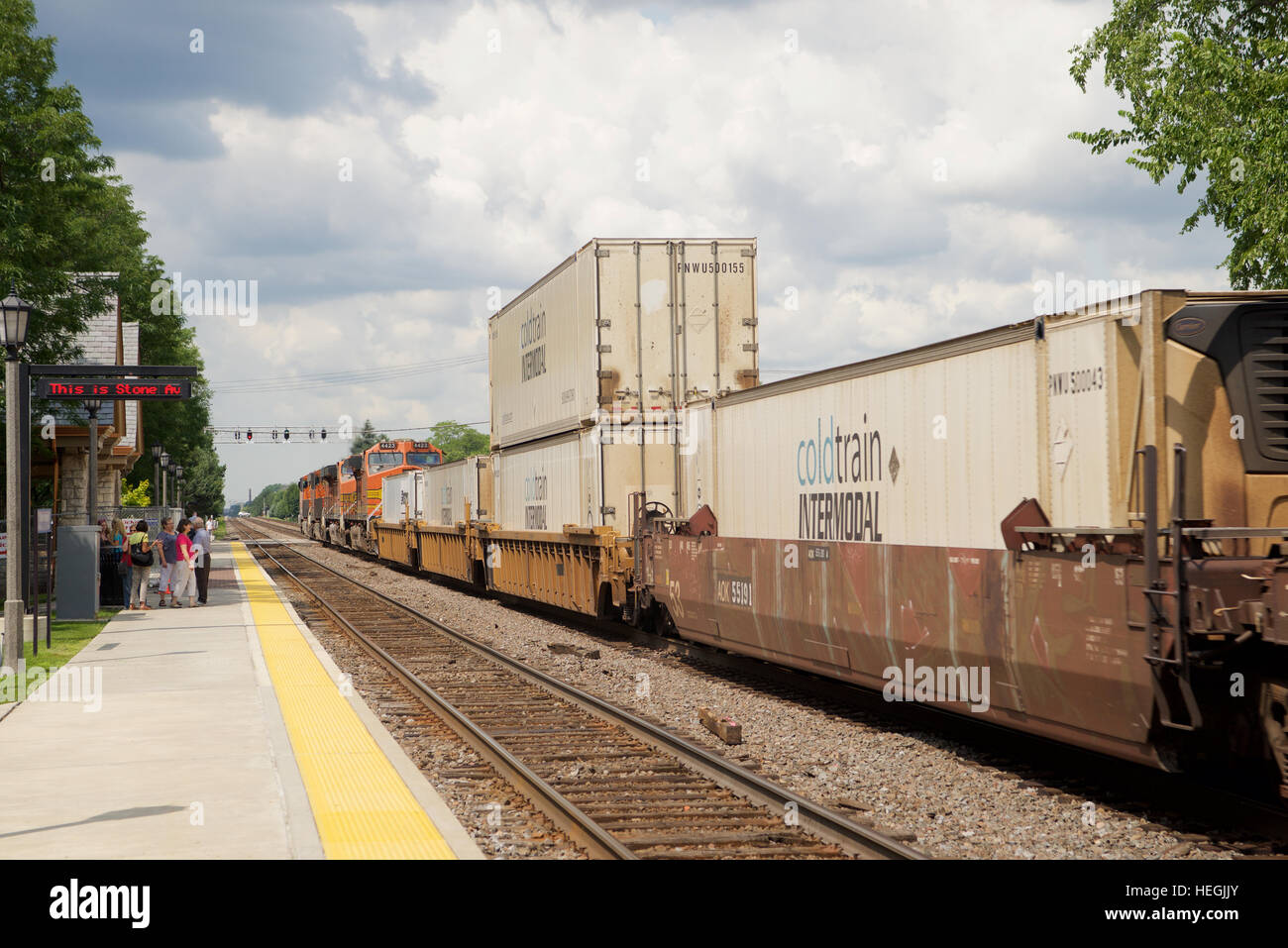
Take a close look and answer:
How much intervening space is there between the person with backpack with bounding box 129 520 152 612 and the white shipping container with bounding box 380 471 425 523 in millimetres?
11486

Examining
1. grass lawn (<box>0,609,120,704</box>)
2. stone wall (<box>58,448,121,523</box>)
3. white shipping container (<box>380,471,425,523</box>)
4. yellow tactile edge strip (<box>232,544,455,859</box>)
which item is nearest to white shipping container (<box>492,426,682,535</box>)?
yellow tactile edge strip (<box>232,544,455,859</box>)

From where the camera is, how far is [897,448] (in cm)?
1002

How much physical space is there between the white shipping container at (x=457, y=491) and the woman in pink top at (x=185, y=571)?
592cm

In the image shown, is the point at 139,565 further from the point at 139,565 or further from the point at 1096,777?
the point at 1096,777

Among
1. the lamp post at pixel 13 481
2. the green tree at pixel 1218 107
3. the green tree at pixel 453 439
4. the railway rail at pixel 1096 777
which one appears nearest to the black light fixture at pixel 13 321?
the lamp post at pixel 13 481

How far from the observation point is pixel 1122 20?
23.5m

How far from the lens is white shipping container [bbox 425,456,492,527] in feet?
84.3

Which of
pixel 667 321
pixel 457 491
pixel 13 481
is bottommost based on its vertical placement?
pixel 13 481

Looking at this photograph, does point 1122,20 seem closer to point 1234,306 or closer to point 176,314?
point 1234,306

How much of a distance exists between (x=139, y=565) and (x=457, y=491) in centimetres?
816

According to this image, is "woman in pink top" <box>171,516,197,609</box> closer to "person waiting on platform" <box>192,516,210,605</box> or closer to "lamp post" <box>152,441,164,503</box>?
"person waiting on platform" <box>192,516,210,605</box>

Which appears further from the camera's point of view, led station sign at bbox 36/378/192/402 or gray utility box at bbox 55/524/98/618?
gray utility box at bbox 55/524/98/618

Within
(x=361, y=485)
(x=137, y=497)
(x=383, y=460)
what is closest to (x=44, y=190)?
(x=383, y=460)
